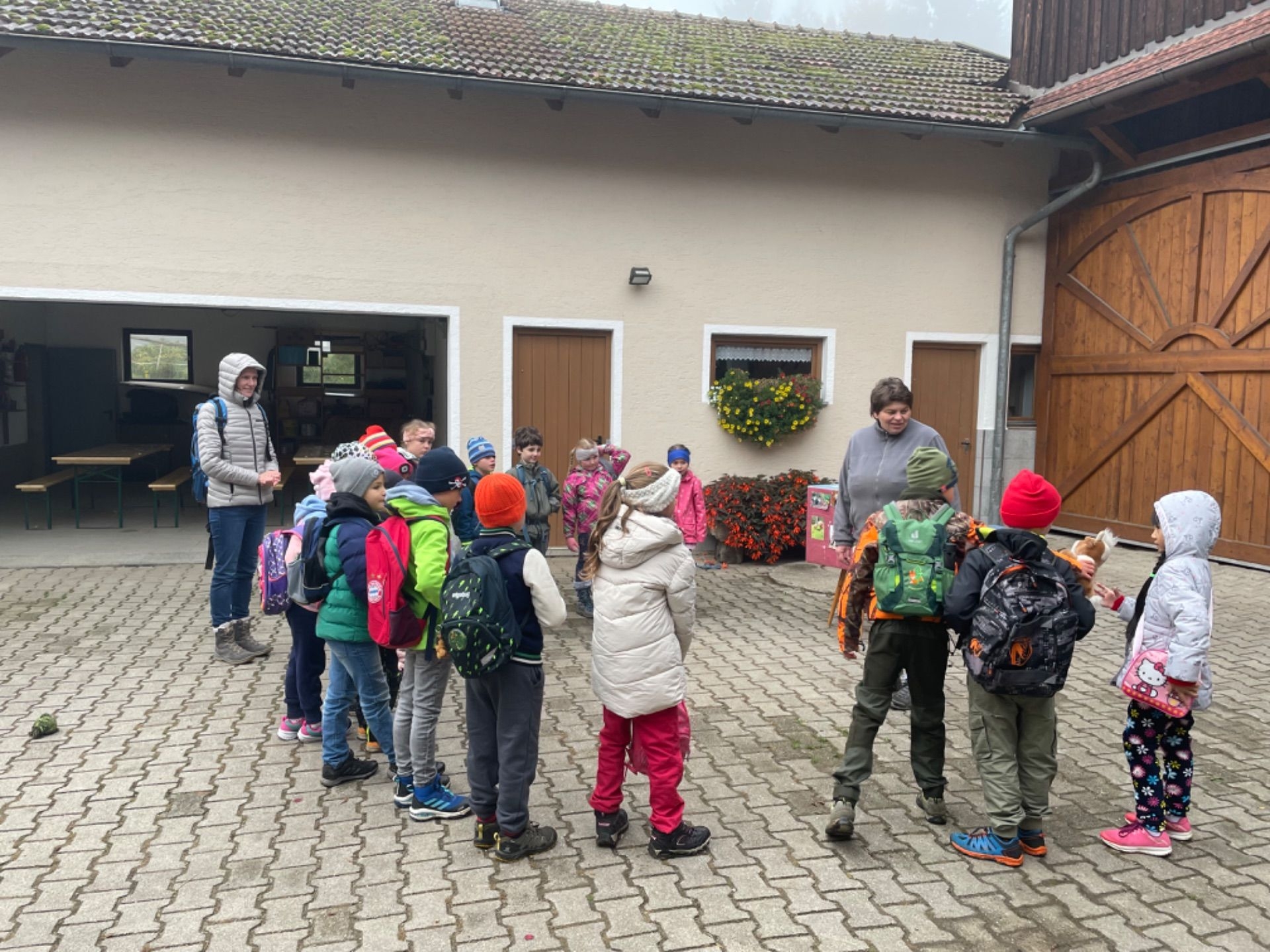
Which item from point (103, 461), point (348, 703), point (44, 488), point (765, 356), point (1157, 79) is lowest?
point (348, 703)

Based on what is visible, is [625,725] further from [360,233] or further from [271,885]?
[360,233]

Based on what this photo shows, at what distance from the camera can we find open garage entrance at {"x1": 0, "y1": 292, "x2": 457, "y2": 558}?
13.3 meters

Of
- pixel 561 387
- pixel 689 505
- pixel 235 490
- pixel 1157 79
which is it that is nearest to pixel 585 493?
pixel 689 505

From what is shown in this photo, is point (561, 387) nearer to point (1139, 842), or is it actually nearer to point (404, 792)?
point (404, 792)

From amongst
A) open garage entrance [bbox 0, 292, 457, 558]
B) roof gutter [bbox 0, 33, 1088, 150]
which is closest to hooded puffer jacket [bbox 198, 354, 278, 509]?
roof gutter [bbox 0, 33, 1088, 150]

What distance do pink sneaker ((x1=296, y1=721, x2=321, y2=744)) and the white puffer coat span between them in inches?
73.8

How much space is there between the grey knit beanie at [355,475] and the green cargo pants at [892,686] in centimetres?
213

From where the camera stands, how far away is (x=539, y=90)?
338 inches

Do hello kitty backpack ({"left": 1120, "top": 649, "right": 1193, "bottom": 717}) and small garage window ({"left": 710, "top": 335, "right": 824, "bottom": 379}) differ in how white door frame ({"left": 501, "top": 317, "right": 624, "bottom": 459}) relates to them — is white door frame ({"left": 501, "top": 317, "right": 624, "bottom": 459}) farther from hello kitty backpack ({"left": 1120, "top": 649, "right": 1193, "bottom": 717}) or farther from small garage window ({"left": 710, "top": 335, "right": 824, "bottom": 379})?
hello kitty backpack ({"left": 1120, "top": 649, "right": 1193, "bottom": 717})

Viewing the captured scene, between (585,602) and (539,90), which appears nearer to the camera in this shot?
(585,602)

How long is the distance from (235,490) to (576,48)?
21.7 ft

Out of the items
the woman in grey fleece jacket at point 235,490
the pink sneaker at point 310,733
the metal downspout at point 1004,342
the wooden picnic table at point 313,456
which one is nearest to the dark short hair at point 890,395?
the pink sneaker at point 310,733

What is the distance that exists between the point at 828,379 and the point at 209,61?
22.0 ft

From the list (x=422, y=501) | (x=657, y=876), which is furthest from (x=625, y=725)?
(x=422, y=501)
